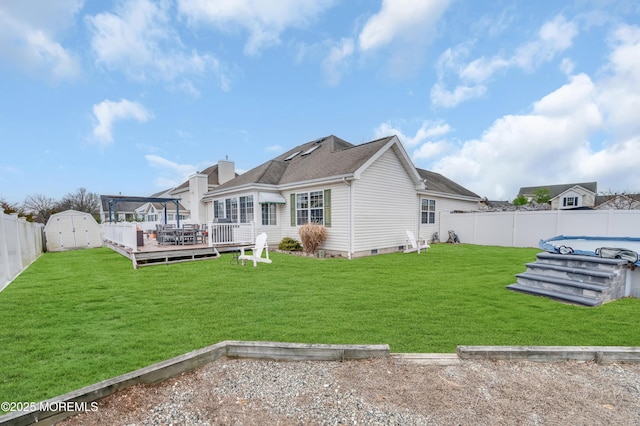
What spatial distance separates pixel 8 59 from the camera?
8.67 meters

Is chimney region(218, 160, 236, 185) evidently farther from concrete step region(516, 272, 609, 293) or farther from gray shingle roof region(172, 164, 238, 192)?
concrete step region(516, 272, 609, 293)

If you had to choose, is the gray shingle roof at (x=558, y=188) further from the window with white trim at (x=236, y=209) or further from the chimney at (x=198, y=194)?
the chimney at (x=198, y=194)

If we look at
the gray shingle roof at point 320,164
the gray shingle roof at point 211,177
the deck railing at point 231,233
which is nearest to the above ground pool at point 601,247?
the gray shingle roof at point 320,164

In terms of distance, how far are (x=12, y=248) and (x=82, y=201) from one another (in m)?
39.7

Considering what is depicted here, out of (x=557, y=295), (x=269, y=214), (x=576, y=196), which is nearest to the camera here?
(x=557, y=295)

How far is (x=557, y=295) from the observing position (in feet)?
17.7

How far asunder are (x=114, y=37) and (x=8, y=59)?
9.99ft

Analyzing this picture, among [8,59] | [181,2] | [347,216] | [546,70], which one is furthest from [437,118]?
[8,59]

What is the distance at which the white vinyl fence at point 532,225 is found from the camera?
37.0 feet

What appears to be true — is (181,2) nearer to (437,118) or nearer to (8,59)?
(8,59)

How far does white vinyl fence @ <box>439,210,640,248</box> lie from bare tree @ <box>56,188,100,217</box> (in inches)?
1656

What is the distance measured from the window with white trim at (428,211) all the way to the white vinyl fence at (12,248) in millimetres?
15934

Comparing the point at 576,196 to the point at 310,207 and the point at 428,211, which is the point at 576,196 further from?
the point at 310,207

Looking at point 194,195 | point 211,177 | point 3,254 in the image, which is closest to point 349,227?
point 3,254
